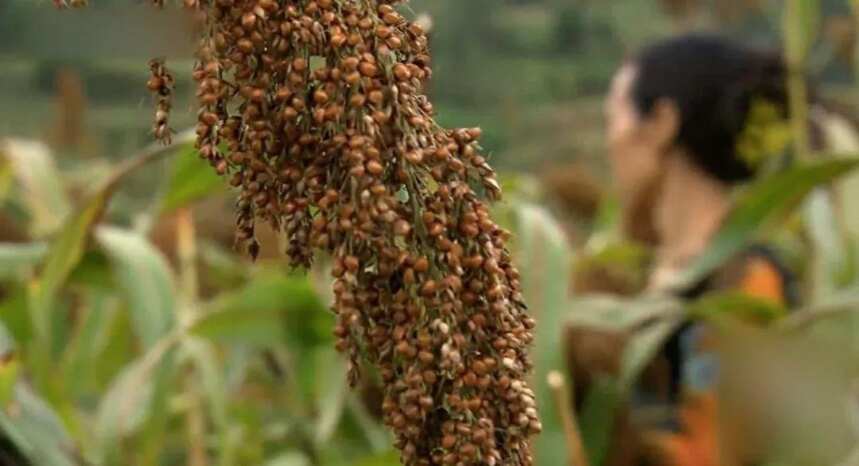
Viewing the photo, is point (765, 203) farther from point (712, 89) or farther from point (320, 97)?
point (320, 97)

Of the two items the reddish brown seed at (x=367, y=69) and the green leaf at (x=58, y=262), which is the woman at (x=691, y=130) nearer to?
the green leaf at (x=58, y=262)

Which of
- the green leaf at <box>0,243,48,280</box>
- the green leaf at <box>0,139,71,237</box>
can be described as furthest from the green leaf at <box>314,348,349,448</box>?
the green leaf at <box>0,139,71,237</box>

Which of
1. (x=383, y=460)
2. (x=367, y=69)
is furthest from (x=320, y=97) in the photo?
(x=383, y=460)

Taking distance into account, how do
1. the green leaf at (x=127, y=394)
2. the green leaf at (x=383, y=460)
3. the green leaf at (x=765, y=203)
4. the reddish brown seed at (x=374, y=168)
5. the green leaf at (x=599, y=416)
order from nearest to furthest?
the reddish brown seed at (x=374, y=168)
the green leaf at (x=383, y=460)
the green leaf at (x=127, y=394)
the green leaf at (x=765, y=203)
the green leaf at (x=599, y=416)

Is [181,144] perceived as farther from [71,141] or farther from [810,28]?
[71,141]

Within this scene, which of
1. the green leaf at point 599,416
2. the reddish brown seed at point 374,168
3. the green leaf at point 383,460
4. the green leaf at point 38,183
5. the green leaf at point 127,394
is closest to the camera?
the reddish brown seed at point 374,168

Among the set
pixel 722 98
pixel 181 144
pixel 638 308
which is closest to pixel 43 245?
pixel 181 144

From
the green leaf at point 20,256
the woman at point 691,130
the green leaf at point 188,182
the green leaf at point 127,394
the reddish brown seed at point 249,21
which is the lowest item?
the reddish brown seed at point 249,21

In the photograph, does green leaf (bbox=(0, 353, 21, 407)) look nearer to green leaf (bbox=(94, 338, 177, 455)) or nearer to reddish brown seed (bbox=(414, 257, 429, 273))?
green leaf (bbox=(94, 338, 177, 455))

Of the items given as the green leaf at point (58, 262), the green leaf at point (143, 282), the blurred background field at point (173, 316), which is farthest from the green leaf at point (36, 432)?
the green leaf at point (143, 282)
